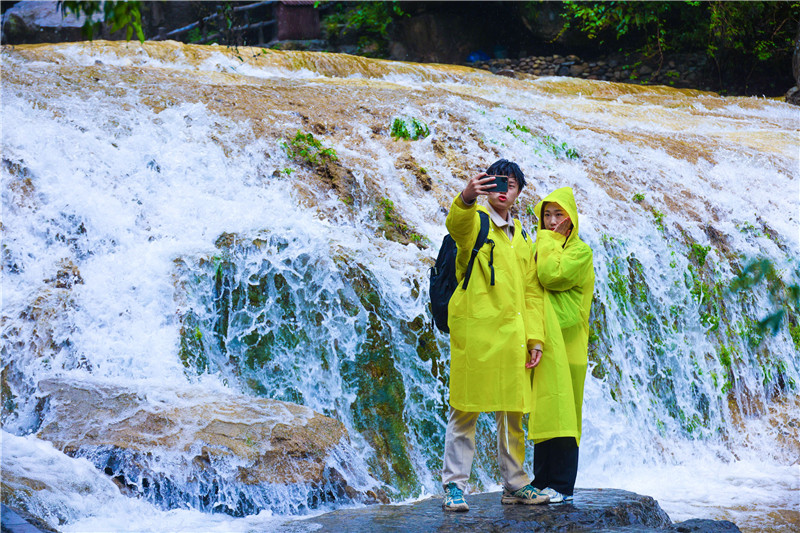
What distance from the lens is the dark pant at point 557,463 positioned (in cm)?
414

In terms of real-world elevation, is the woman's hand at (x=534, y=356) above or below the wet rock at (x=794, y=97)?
below

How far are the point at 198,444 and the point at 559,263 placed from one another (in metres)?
2.13

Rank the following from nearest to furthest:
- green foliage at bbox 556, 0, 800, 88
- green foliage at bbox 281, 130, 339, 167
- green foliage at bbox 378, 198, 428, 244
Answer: green foliage at bbox 378, 198, 428, 244
green foliage at bbox 281, 130, 339, 167
green foliage at bbox 556, 0, 800, 88

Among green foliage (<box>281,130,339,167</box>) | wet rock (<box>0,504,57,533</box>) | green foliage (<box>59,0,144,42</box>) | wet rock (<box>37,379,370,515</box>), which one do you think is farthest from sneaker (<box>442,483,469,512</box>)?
green foliage (<box>281,130,339,167</box>)

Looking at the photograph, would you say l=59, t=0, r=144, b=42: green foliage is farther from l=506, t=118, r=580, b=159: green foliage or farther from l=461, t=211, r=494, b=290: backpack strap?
l=506, t=118, r=580, b=159: green foliage

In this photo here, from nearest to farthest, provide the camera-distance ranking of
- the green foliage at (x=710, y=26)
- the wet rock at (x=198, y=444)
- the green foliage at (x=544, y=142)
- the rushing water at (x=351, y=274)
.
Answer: the wet rock at (x=198, y=444), the rushing water at (x=351, y=274), the green foliage at (x=544, y=142), the green foliage at (x=710, y=26)

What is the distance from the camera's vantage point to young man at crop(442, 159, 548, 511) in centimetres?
390

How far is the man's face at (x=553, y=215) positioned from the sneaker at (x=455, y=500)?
4.52 feet

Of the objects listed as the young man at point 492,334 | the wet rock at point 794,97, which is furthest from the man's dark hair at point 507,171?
the wet rock at point 794,97

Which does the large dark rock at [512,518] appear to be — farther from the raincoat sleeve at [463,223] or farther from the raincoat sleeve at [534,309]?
the raincoat sleeve at [463,223]

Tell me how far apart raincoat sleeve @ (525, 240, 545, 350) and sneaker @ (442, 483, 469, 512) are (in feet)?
2.49

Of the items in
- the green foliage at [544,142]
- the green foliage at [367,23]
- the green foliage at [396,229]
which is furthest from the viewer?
the green foliage at [367,23]

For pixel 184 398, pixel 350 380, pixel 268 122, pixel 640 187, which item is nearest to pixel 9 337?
pixel 184 398

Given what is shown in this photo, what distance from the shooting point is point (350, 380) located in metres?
5.99
